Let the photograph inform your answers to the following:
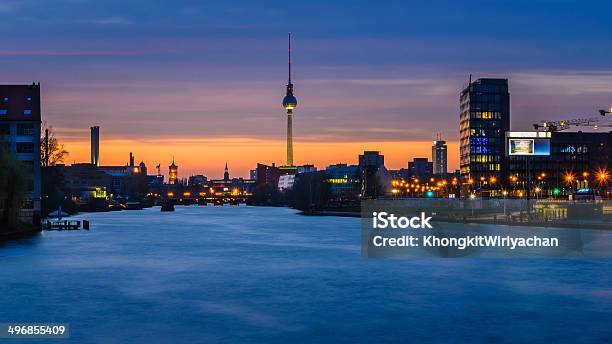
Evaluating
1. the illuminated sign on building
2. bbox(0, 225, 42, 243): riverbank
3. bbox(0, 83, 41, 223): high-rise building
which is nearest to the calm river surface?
bbox(0, 225, 42, 243): riverbank

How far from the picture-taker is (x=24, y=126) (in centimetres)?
9662

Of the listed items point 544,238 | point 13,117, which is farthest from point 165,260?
point 13,117

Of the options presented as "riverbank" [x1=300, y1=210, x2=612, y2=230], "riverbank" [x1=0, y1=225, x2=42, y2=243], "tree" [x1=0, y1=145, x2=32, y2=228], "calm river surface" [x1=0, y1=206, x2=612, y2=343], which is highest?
"tree" [x1=0, y1=145, x2=32, y2=228]

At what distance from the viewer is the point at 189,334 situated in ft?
86.2

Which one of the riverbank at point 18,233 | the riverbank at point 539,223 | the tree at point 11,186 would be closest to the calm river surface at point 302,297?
the riverbank at point 18,233

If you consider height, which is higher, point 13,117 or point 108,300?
point 13,117

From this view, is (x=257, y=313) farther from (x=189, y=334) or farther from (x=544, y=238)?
(x=544, y=238)

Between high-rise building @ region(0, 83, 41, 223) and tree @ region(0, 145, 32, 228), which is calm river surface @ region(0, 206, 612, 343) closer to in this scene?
tree @ region(0, 145, 32, 228)

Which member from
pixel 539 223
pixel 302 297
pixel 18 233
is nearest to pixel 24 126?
pixel 18 233

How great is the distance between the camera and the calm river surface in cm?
2659

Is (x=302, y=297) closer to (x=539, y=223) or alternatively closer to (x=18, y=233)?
(x=18, y=233)

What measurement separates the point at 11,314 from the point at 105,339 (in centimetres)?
632

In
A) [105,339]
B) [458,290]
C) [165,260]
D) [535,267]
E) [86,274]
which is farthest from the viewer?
[165,260]

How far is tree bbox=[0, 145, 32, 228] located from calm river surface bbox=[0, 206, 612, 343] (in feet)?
51.7
